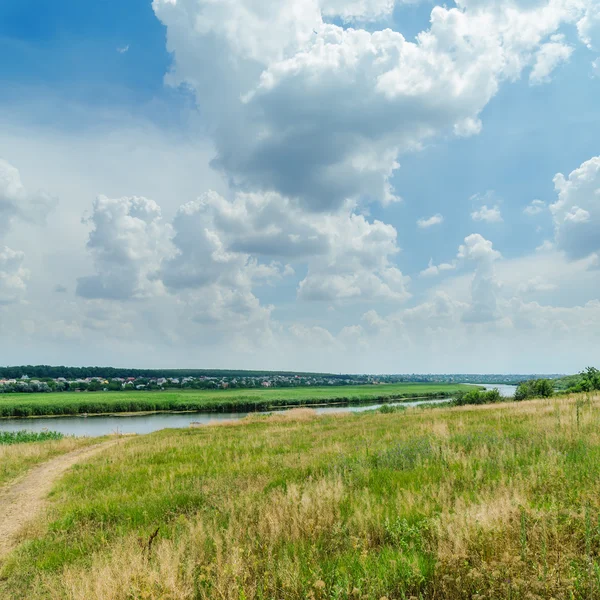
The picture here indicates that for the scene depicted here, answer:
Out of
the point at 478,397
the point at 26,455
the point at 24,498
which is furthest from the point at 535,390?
the point at 24,498

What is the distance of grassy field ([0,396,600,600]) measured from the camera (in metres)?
3.94

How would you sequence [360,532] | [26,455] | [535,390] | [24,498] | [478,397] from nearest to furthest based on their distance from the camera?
[360,532] < [24,498] < [26,455] < [535,390] < [478,397]

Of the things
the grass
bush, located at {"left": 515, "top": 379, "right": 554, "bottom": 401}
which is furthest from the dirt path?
bush, located at {"left": 515, "top": 379, "right": 554, "bottom": 401}

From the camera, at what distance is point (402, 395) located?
126 meters

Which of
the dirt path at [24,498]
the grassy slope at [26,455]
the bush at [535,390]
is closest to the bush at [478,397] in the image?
the bush at [535,390]

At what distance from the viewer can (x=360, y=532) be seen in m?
5.41

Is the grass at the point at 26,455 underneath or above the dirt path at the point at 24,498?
underneath

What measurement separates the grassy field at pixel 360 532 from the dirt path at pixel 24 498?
69 cm

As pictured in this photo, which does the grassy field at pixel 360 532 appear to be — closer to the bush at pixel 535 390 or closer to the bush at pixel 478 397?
the bush at pixel 535 390

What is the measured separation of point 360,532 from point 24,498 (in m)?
13.1

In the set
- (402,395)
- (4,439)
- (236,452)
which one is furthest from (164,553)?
(402,395)

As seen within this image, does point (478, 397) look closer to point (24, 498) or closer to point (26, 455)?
point (26, 455)

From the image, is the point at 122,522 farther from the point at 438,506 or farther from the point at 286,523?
the point at 438,506

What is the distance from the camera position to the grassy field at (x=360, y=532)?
12.9 ft
